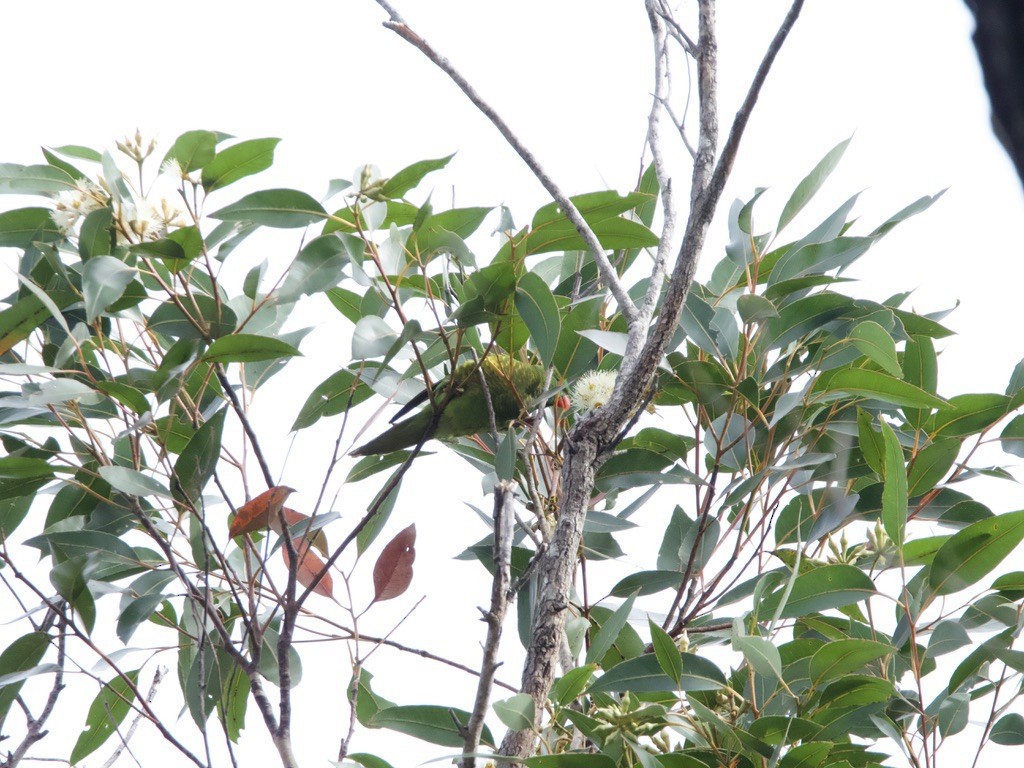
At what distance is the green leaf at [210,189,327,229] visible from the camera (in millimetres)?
1023

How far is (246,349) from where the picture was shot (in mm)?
948

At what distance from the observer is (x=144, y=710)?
3.27ft

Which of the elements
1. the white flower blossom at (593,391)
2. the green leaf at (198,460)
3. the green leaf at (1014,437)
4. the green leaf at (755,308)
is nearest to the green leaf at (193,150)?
the green leaf at (198,460)

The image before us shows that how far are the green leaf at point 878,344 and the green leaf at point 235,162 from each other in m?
0.68

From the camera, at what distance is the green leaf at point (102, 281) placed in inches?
36.3

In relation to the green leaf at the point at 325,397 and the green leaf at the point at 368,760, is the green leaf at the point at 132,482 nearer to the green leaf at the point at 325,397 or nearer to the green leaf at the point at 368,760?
the green leaf at the point at 325,397

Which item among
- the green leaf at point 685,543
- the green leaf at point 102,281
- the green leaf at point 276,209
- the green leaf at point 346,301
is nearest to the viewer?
the green leaf at point 102,281

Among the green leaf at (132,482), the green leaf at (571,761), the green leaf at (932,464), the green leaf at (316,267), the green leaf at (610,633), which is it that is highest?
the green leaf at (316,267)

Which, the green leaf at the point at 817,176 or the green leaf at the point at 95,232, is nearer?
the green leaf at the point at 95,232

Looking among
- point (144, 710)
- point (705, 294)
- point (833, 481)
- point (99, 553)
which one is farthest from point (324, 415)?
point (833, 481)

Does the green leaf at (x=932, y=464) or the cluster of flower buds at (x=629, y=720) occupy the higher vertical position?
the green leaf at (x=932, y=464)

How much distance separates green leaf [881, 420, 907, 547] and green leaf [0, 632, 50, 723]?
1001mm

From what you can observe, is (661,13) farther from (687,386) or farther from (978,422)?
(978,422)

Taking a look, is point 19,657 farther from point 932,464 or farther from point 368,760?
point 932,464
